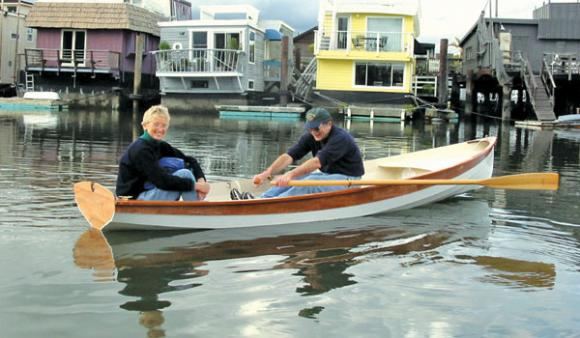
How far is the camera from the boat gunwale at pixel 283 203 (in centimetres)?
621

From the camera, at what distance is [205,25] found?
3509cm

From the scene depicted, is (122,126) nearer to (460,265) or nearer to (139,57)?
(139,57)

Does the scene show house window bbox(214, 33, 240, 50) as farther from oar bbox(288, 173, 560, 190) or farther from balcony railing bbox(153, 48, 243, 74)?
oar bbox(288, 173, 560, 190)

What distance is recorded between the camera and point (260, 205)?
22.2 ft

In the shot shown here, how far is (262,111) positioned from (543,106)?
12.4m

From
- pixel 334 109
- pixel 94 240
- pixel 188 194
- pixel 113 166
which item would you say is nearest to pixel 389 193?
pixel 188 194

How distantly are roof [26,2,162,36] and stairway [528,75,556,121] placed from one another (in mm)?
22137

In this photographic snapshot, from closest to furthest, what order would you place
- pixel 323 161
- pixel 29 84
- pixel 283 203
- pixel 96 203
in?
pixel 96 203 → pixel 283 203 → pixel 323 161 → pixel 29 84

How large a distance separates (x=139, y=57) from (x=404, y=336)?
32933 mm

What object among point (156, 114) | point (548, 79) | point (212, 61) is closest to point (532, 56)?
point (548, 79)

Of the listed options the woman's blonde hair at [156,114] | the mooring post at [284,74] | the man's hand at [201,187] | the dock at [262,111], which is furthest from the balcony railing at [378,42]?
the woman's blonde hair at [156,114]

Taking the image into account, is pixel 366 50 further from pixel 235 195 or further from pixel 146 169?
pixel 146 169

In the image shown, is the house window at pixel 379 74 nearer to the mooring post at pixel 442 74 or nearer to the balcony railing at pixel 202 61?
the mooring post at pixel 442 74

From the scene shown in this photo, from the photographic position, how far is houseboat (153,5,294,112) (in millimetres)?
34031
